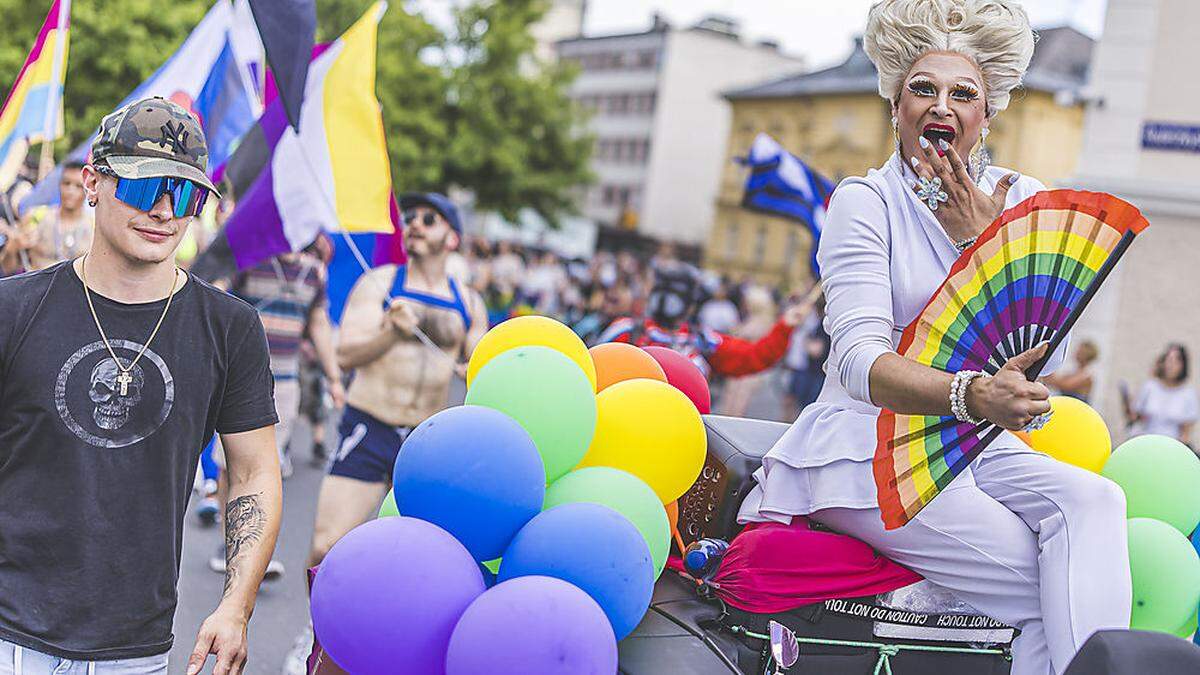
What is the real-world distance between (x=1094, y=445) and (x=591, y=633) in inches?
63.8

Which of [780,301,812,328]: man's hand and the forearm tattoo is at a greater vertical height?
[780,301,812,328]: man's hand

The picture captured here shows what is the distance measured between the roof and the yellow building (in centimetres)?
4

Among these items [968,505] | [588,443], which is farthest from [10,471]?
[968,505]

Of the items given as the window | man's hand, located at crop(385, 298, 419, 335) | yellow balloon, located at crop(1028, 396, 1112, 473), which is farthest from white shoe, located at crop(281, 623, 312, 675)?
the window

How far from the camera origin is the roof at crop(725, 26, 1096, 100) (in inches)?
2072

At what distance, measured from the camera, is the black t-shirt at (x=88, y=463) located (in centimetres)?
282

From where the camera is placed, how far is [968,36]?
9.61 feet

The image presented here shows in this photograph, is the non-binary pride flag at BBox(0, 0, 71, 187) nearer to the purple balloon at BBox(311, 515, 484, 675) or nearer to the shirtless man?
the shirtless man

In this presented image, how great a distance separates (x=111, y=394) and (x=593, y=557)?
110 centimetres

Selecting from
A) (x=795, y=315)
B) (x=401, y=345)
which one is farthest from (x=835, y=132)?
(x=401, y=345)

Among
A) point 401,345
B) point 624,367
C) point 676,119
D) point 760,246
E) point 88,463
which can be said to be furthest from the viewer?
point 676,119

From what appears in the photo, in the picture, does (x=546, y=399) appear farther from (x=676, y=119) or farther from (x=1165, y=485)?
(x=676, y=119)

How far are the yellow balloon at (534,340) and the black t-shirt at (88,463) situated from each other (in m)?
0.81

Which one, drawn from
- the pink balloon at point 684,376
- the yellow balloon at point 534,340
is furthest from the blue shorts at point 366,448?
the yellow balloon at point 534,340
